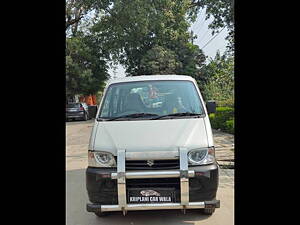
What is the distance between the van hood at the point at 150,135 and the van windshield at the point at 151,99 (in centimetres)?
30

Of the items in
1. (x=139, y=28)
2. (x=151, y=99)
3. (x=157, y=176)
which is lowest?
(x=157, y=176)

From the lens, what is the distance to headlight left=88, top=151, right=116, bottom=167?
3.47 m

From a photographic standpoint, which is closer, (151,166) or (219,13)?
(151,166)

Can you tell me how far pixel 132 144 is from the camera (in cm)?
346

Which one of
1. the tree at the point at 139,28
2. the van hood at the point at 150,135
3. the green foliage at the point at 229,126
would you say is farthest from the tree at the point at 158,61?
the van hood at the point at 150,135

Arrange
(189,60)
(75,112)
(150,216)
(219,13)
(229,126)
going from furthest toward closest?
1. (189,60)
2. (75,112)
3. (219,13)
4. (229,126)
5. (150,216)

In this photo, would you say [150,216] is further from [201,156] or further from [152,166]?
[201,156]

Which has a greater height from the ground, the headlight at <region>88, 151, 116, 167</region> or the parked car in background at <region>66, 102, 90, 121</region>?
the parked car in background at <region>66, 102, 90, 121</region>

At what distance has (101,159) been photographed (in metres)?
3.54

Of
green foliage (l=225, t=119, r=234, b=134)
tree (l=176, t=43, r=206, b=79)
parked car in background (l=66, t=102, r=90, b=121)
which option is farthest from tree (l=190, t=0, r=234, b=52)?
parked car in background (l=66, t=102, r=90, b=121)

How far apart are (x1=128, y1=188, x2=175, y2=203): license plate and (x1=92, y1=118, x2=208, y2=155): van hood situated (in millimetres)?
483

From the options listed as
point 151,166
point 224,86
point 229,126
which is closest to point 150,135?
point 151,166

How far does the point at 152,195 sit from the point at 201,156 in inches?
30.3

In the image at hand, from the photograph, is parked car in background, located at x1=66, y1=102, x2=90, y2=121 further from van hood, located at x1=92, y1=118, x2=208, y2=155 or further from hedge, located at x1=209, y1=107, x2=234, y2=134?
van hood, located at x1=92, y1=118, x2=208, y2=155
